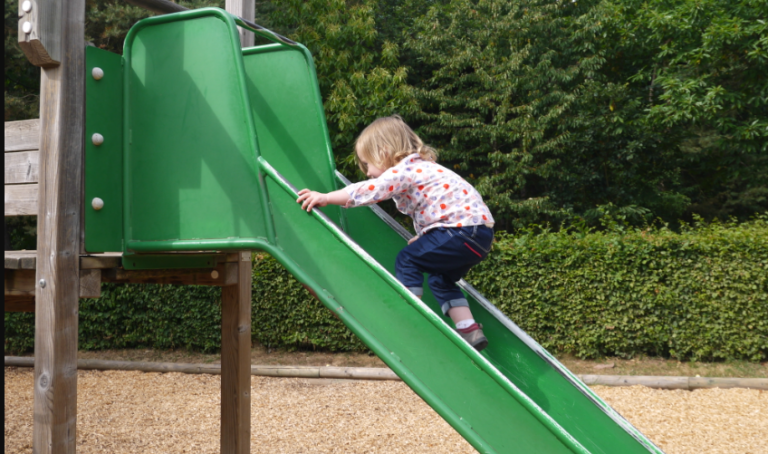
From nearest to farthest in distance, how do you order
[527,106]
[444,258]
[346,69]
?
1. [444,258]
2. [346,69]
3. [527,106]

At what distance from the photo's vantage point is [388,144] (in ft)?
8.90

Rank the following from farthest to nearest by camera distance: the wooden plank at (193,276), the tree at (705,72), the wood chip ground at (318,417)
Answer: the tree at (705,72), the wood chip ground at (318,417), the wooden plank at (193,276)

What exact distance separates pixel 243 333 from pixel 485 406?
6.23 feet

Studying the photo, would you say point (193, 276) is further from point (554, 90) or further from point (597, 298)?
point (554, 90)

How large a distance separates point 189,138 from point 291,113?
0.83 m

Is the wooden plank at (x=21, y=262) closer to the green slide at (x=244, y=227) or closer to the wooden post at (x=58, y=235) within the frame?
the wooden post at (x=58, y=235)

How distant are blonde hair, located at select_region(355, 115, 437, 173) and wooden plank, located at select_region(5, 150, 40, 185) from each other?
1.35 meters

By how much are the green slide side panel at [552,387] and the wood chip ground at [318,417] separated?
6.23 ft

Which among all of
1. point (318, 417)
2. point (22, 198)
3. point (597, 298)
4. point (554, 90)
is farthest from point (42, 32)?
point (554, 90)

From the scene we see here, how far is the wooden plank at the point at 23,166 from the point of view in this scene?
8.00 feet

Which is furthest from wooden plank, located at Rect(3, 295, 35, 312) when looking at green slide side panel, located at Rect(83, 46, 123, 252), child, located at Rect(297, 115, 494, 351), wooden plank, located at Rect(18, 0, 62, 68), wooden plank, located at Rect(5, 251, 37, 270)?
child, located at Rect(297, 115, 494, 351)

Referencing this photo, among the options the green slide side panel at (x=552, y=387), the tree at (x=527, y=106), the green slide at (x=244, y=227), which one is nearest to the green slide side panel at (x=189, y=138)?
the green slide at (x=244, y=227)

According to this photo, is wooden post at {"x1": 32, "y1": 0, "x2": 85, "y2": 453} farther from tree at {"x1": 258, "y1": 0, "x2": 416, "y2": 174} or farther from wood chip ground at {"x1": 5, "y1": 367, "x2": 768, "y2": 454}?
tree at {"x1": 258, "y1": 0, "x2": 416, "y2": 174}

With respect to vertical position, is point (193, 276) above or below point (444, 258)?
below
